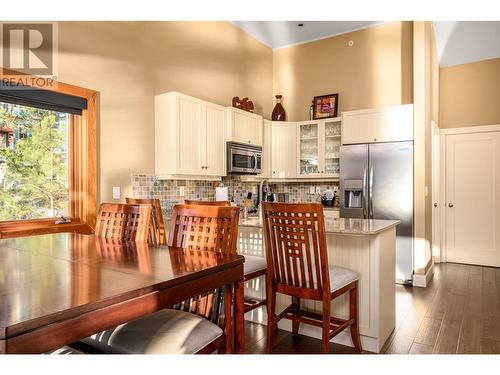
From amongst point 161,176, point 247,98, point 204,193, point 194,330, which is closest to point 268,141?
point 247,98

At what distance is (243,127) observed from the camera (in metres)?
4.64

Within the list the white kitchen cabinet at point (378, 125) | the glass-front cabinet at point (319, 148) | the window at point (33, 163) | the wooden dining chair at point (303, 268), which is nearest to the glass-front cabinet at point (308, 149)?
the glass-front cabinet at point (319, 148)

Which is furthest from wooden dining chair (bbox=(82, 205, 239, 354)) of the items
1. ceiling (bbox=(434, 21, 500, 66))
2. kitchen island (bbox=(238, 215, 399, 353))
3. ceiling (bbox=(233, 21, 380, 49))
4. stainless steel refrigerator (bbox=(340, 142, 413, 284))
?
ceiling (bbox=(434, 21, 500, 66))

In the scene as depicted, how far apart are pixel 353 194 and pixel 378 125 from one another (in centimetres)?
93

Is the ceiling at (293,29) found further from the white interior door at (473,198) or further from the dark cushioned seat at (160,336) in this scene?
the dark cushioned seat at (160,336)

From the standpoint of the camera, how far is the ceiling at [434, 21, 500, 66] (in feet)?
14.7

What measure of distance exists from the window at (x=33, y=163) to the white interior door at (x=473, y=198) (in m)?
5.26

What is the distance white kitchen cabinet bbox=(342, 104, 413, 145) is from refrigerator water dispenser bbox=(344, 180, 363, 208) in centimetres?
56

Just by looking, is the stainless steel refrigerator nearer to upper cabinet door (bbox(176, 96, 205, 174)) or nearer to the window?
upper cabinet door (bbox(176, 96, 205, 174))

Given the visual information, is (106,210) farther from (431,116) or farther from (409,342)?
(431,116)

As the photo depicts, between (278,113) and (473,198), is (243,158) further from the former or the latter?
(473,198)

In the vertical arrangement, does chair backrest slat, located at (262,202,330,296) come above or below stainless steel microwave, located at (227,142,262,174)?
below

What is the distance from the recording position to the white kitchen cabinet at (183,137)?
367 cm

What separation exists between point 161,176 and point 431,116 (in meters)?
3.61
